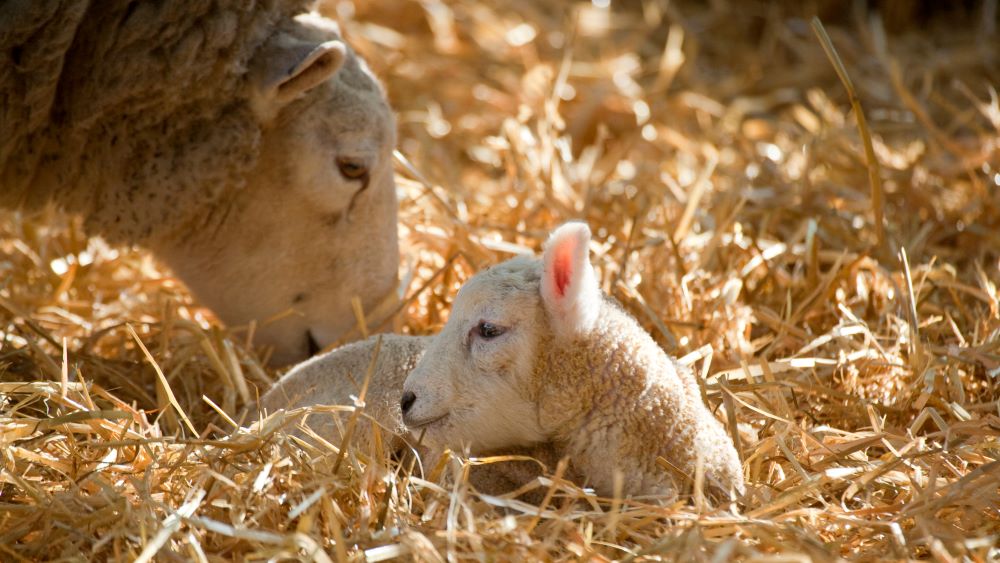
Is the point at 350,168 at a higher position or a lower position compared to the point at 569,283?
lower

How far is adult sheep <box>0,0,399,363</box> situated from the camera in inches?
128

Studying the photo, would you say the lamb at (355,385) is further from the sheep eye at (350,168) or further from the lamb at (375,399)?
the sheep eye at (350,168)

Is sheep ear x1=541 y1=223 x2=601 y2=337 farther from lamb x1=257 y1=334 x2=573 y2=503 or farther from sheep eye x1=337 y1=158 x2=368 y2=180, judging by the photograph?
sheep eye x1=337 y1=158 x2=368 y2=180

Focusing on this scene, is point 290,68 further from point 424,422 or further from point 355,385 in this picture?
point 424,422

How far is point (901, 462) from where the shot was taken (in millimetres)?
2951

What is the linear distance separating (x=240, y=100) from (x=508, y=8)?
3.87 meters

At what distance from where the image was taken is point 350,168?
3.62 metres

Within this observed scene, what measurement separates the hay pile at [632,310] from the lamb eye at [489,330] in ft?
1.07

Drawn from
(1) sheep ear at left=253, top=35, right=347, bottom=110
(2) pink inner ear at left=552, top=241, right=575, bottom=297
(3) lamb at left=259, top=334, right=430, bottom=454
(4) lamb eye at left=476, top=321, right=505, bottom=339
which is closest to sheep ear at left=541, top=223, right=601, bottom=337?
(2) pink inner ear at left=552, top=241, right=575, bottom=297

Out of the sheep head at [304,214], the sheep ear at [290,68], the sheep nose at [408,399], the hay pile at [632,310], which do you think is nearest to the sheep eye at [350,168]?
the sheep head at [304,214]

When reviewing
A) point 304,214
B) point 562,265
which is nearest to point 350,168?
point 304,214

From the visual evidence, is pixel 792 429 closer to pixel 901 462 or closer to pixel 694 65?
pixel 901 462

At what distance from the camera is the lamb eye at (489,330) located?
281 cm

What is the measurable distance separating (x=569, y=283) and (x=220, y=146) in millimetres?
1313
